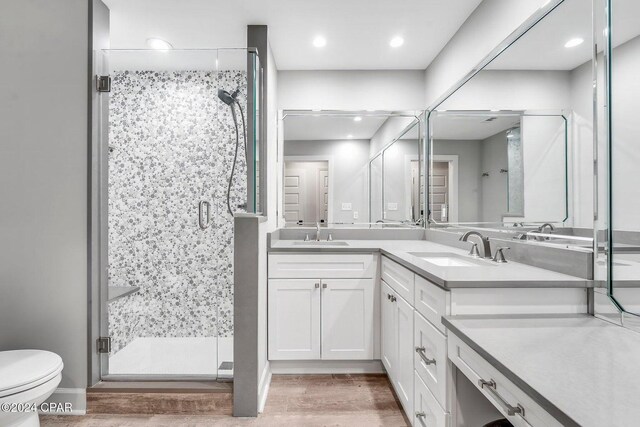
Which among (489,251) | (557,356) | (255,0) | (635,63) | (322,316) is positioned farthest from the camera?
(322,316)

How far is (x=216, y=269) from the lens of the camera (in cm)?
266

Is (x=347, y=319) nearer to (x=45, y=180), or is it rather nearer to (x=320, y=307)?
(x=320, y=307)

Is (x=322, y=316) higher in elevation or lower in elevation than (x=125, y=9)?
lower

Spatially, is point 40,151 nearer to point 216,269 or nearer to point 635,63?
point 216,269

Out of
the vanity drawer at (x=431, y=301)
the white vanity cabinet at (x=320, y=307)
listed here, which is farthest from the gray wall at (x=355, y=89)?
the vanity drawer at (x=431, y=301)

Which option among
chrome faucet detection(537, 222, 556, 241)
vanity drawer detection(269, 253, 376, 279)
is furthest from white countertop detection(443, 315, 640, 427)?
vanity drawer detection(269, 253, 376, 279)

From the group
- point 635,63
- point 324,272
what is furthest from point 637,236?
point 324,272

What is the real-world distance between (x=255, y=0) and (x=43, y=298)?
7.22 feet

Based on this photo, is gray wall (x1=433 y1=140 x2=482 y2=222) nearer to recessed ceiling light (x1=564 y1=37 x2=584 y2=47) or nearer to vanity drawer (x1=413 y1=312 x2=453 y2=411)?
recessed ceiling light (x1=564 y1=37 x2=584 y2=47)

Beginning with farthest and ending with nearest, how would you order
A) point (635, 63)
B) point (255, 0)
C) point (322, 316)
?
point (322, 316) → point (255, 0) → point (635, 63)

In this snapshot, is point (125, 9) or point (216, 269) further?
point (216, 269)

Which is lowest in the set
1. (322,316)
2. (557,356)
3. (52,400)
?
(52,400)

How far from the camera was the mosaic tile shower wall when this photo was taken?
7.73 feet

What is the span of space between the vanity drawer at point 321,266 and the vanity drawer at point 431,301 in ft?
2.63
